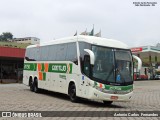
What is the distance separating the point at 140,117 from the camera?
1167cm

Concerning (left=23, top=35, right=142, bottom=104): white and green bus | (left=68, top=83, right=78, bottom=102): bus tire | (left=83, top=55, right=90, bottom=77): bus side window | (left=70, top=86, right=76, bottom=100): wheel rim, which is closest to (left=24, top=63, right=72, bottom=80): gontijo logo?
(left=23, top=35, right=142, bottom=104): white and green bus

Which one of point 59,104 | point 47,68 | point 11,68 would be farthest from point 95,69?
point 11,68

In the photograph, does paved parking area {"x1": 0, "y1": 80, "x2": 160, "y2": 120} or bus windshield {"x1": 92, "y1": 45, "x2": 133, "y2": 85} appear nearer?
paved parking area {"x1": 0, "y1": 80, "x2": 160, "y2": 120}

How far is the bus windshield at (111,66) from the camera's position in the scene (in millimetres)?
15477

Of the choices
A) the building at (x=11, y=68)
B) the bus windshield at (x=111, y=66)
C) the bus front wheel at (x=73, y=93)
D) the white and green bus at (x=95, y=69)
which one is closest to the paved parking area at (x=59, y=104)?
the bus front wheel at (x=73, y=93)

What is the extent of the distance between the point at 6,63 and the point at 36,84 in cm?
2323

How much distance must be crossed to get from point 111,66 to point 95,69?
795 mm

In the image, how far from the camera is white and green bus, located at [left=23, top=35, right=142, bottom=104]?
50.4 ft

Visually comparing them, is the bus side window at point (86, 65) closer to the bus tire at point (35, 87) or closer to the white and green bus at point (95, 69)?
the white and green bus at point (95, 69)

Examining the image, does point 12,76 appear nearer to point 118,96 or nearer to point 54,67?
point 54,67

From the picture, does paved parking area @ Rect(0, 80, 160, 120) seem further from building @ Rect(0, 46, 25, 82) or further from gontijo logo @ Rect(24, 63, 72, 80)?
building @ Rect(0, 46, 25, 82)

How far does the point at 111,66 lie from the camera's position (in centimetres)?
1570

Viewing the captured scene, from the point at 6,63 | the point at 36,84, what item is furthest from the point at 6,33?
the point at 36,84

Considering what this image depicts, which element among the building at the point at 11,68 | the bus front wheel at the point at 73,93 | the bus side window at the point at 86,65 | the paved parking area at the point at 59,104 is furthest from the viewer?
the building at the point at 11,68
